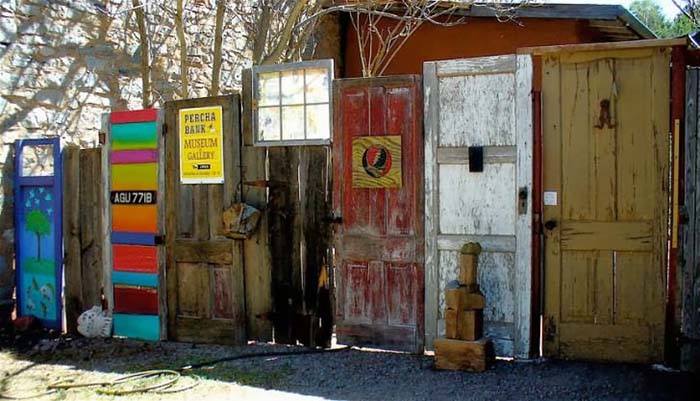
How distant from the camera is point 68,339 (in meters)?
6.32

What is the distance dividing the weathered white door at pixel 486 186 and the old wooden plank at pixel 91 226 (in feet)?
9.89

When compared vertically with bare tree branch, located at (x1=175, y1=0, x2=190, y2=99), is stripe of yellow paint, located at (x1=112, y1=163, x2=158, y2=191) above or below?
below

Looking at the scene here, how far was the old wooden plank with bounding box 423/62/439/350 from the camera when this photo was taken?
5301 mm

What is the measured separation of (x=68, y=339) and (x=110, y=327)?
36 centimetres

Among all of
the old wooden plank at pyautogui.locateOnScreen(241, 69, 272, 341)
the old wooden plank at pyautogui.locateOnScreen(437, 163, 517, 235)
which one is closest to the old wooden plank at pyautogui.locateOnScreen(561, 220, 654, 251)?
the old wooden plank at pyautogui.locateOnScreen(437, 163, 517, 235)

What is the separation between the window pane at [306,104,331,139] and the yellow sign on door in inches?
10.1

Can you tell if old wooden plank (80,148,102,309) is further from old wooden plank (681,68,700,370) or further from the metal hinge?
old wooden plank (681,68,700,370)

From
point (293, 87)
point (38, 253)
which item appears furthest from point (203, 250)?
point (38, 253)

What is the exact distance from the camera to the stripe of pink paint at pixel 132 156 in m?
6.20

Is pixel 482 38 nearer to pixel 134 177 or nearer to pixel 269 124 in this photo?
pixel 269 124

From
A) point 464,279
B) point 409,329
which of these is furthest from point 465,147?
point 409,329

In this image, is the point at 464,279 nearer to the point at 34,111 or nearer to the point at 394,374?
the point at 394,374

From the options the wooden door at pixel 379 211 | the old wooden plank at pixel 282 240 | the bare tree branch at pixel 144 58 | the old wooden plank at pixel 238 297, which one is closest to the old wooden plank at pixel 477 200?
the wooden door at pixel 379 211

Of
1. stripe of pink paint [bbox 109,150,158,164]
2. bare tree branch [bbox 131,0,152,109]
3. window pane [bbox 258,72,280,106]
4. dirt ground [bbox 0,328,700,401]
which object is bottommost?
dirt ground [bbox 0,328,700,401]
